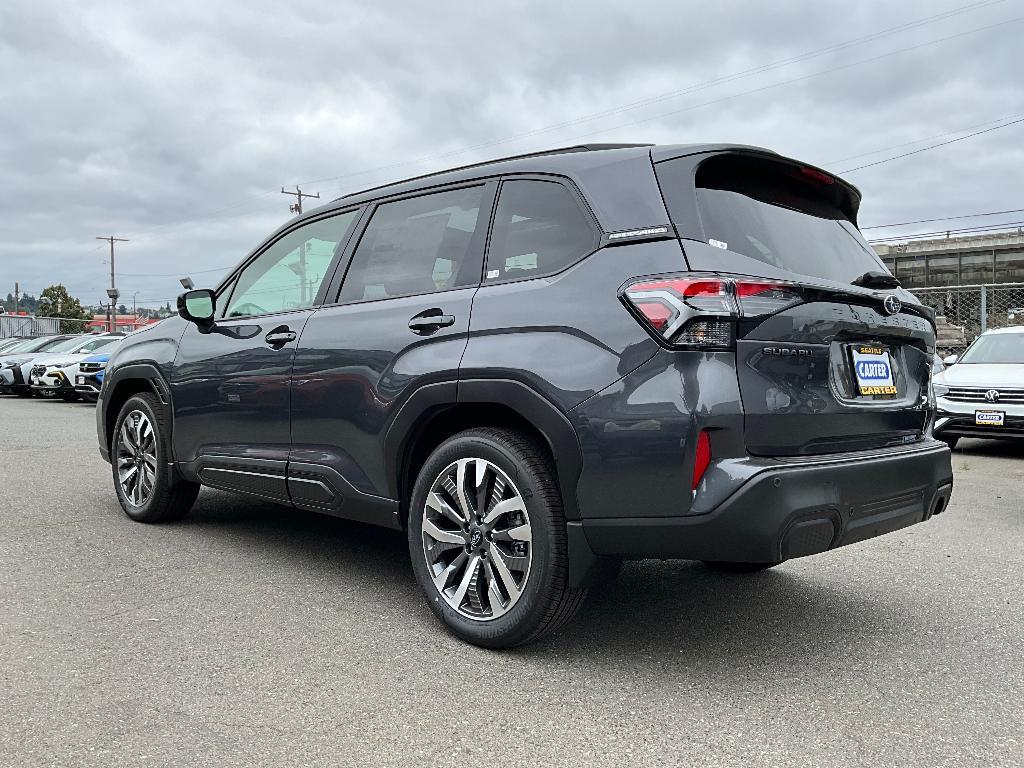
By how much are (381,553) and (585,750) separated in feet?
8.10

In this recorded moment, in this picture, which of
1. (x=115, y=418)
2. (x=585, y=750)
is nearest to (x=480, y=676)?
(x=585, y=750)

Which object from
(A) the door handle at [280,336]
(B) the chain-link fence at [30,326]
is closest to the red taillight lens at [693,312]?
(A) the door handle at [280,336]

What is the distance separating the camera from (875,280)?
139 inches

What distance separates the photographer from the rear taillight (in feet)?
9.45

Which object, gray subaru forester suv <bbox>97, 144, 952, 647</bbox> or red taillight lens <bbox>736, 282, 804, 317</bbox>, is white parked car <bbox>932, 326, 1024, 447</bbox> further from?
red taillight lens <bbox>736, 282, 804, 317</bbox>

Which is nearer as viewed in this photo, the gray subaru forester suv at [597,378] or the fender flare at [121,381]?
the gray subaru forester suv at [597,378]

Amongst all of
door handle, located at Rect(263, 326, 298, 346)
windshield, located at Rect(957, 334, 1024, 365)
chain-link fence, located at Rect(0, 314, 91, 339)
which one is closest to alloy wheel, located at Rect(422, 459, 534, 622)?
door handle, located at Rect(263, 326, 298, 346)

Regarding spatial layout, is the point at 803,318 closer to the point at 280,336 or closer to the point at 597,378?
the point at 597,378

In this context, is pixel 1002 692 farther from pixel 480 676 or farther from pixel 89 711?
pixel 89 711

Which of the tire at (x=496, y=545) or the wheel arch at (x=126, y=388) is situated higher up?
the wheel arch at (x=126, y=388)

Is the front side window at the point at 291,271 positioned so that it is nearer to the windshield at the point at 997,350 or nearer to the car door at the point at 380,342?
the car door at the point at 380,342

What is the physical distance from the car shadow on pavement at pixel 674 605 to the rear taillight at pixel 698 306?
1229mm

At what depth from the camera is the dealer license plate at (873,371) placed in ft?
10.8

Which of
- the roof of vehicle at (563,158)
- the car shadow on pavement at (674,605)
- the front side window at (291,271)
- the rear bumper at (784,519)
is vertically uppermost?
the roof of vehicle at (563,158)
